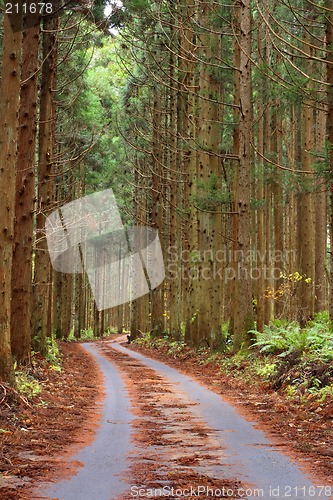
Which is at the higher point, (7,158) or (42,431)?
(7,158)

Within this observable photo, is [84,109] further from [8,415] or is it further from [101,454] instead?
[101,454]

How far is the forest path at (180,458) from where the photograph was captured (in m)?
4.61

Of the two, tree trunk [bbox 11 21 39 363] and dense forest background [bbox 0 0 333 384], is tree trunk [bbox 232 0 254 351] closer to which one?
dense forest background [bbox 0 0 333 384]

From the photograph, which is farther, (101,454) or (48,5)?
(48,5)

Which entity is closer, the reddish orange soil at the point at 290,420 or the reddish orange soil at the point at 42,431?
the reddish orange soil at the point at 42,431

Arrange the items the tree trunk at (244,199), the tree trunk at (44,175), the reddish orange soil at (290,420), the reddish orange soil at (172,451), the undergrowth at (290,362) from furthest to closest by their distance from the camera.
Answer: the tree trunk at (244,199) < the tree trunk at (44,175) < the undergrowth at (290,362) < the reddish orange soil at (290,420) < the reddish orange soil at (172,451)

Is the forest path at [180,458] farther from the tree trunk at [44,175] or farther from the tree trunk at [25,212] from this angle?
the tree trunk at [44,175]

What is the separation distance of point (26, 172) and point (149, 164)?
20366 millimetres

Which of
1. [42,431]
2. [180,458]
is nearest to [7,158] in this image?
[42,431]

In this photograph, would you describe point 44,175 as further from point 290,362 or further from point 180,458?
point 180,458

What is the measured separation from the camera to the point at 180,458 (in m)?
5.73

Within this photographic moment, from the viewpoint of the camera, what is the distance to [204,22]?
1869 centimetres

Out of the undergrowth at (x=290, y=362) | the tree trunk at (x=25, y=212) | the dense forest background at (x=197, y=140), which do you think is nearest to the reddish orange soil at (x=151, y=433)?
the undergrowth at (x=290, y=362)

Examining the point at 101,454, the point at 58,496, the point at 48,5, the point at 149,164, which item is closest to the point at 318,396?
the point at 101,454
